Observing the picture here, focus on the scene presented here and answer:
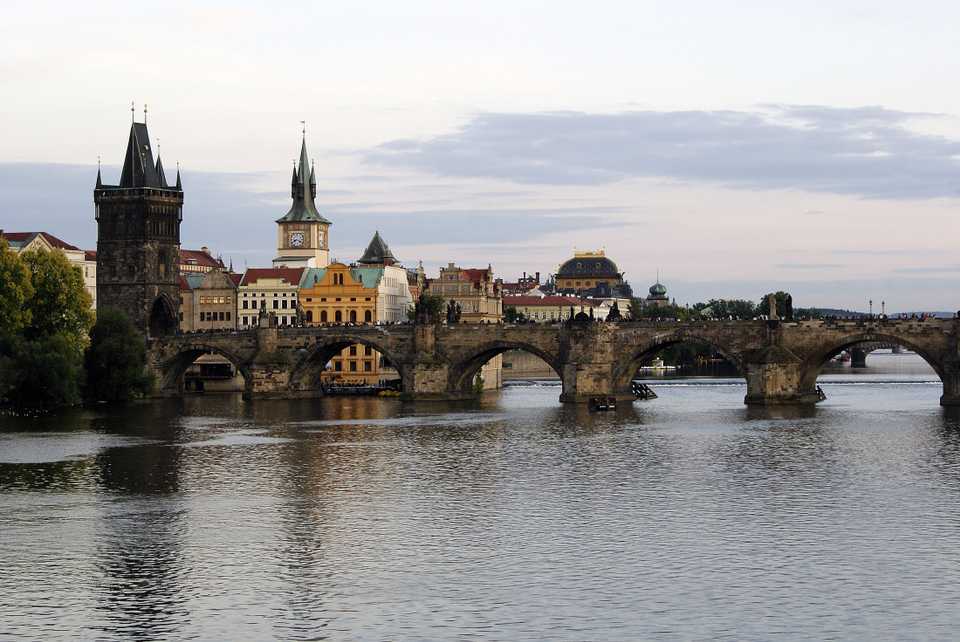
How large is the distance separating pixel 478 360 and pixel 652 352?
14.4 meters

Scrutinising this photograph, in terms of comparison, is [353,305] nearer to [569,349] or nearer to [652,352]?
[569,349]

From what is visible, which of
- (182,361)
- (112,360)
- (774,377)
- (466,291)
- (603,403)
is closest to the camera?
(603,403)

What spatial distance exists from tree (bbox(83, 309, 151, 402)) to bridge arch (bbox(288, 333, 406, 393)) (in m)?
14.7

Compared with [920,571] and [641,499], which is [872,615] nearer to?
[920,571]

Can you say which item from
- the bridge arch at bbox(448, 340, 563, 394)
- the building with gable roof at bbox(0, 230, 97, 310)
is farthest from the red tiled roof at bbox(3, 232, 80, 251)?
the bridge arch at bbox(448, 340, 563, 394)

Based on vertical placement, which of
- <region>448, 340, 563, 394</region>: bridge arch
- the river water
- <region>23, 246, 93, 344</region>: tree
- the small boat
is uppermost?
<region>23, 246, 93, 344</region>: tree

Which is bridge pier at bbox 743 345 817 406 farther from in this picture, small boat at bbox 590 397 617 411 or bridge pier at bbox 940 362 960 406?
bridge pier at bbox 940 362 960 406

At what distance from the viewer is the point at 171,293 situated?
144 m

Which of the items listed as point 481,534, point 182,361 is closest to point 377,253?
point 182,361

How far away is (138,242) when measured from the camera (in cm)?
14162

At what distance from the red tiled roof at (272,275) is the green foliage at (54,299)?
165 feet

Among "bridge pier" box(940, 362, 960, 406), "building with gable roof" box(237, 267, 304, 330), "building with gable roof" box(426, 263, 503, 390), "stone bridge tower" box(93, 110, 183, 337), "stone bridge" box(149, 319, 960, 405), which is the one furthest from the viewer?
"building with gable roof" box(426, 263, 503, 390)

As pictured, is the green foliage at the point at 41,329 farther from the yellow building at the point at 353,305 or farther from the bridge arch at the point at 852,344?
the bridge arch at the point at 852,344

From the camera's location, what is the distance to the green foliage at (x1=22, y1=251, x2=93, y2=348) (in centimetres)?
10400
